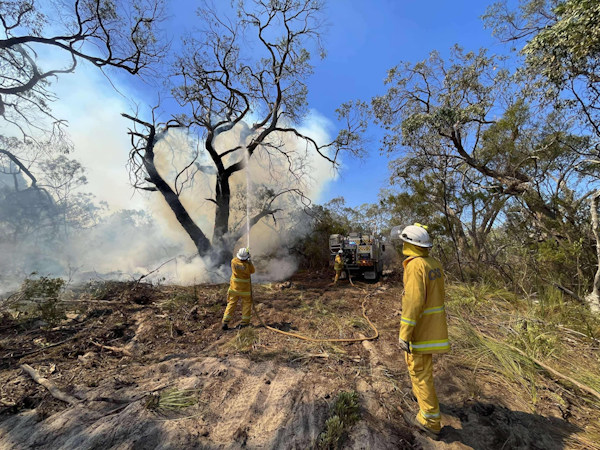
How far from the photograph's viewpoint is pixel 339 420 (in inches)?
109

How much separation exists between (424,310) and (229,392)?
8.38ft

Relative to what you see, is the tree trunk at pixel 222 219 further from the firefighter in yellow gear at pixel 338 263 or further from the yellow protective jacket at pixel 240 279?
the yellow protective jacket at pixel 240 279

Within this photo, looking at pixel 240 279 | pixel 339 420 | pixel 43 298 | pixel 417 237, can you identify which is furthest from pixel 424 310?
pixel 43 298

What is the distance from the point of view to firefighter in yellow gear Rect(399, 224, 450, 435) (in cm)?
281

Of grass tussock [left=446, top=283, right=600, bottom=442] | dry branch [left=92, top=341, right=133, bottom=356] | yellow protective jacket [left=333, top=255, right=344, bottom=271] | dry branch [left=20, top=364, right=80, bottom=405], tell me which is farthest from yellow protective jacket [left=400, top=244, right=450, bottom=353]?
yellow protective jacket [left=333, top=255, right=344, bottom=271]

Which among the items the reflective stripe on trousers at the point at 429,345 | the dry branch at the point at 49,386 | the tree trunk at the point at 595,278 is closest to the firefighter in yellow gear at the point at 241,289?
the dry branch at the point at 49,386

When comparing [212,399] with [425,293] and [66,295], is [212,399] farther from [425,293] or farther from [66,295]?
[66,295]

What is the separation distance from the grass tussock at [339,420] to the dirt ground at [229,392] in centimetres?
6

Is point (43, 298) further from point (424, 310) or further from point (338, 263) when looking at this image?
point (338, 263)

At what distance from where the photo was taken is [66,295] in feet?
26.5

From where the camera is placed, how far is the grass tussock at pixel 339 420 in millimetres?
2570

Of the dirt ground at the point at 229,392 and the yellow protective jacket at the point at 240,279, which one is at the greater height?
the yellow protective jacket at the point at 240,279

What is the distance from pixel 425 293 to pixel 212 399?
2.75 meters

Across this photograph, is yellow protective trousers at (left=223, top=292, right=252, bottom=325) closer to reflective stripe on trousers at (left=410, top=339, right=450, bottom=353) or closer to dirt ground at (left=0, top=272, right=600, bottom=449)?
dirt ground at (left=0, top=272, right=600, bottom=449)
